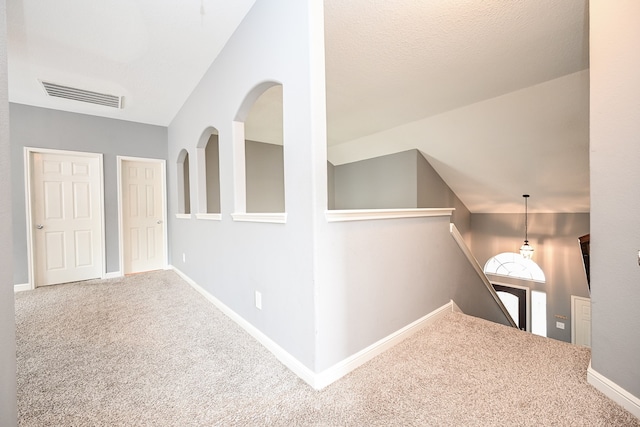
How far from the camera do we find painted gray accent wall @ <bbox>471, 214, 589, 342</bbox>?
16.0ft

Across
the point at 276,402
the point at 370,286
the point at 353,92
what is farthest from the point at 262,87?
the point at 276,402

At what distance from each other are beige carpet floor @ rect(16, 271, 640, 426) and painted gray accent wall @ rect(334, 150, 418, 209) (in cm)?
263

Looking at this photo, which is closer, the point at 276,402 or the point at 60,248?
the point at 276,402

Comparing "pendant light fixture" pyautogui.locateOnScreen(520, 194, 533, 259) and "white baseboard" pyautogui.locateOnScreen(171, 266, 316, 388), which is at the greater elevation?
"pendant light fixture" pyautogui.locateOnScreen(520, 194, 533, 259)

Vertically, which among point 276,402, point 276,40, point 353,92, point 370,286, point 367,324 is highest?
point 353,92

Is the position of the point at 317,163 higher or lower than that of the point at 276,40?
lower

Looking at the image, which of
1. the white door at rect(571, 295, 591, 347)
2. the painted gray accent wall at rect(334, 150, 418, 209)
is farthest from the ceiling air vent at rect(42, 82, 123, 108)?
the white door at rect(571, 295, 591, 347)

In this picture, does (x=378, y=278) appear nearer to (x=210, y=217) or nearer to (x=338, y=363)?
(x=338, y=363)

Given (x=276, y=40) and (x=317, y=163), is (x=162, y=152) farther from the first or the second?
(x=317, y=163)

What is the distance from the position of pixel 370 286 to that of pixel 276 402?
868 mm

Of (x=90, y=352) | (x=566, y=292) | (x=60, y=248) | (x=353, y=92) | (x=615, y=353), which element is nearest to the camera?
(x=615, y=353)

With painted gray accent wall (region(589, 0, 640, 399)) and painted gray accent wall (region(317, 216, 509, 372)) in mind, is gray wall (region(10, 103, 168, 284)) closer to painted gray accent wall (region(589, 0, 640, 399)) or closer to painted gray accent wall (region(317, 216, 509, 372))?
painted gray accent wall (region(317, 216, 509, 372))

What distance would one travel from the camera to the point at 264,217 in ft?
6.17

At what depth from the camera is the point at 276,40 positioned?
1.73 meters
